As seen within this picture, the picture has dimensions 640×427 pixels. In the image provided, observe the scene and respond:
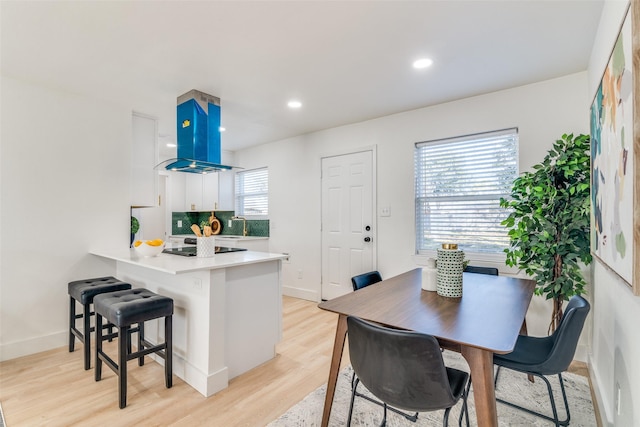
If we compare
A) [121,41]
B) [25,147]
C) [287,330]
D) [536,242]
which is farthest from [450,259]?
[25,147]

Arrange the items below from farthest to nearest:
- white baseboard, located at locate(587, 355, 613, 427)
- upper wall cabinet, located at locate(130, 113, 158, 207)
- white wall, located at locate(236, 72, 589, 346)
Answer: upper wall cabinet, located at locate(130, 113, 158, 207) → white wall, located at locate(236, 72, 589, 346) → white baseboard, located at locate(587, 355, 613, 427)

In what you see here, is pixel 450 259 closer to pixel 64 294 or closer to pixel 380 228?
pixel 380 228

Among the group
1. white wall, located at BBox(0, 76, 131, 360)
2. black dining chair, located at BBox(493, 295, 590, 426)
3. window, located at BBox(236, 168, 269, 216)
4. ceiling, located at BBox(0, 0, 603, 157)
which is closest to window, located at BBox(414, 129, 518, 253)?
ceiling, located at BBox(0, 0, 603, 157)

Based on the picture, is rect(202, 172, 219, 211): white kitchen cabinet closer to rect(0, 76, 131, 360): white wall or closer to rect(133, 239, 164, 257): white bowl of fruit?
rect(0, 76, 131, 360): white wall

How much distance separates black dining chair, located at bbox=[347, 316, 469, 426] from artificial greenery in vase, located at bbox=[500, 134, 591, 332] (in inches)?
62.2

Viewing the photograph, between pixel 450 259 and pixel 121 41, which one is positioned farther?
pixel 121 41

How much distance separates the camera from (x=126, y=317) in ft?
6.46

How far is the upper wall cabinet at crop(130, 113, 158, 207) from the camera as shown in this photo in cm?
348

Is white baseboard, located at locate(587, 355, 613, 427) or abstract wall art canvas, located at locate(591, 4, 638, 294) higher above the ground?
abstract wall art canvas, located at locate(591, 4, 638, 294)

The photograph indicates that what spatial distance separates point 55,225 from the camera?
9.64ft

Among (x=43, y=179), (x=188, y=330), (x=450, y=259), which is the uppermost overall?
(x=43, y=179)

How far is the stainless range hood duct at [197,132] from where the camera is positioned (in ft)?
10.00

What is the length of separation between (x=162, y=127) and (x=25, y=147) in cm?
168

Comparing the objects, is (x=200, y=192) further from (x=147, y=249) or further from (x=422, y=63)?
(x=422, y=63)
